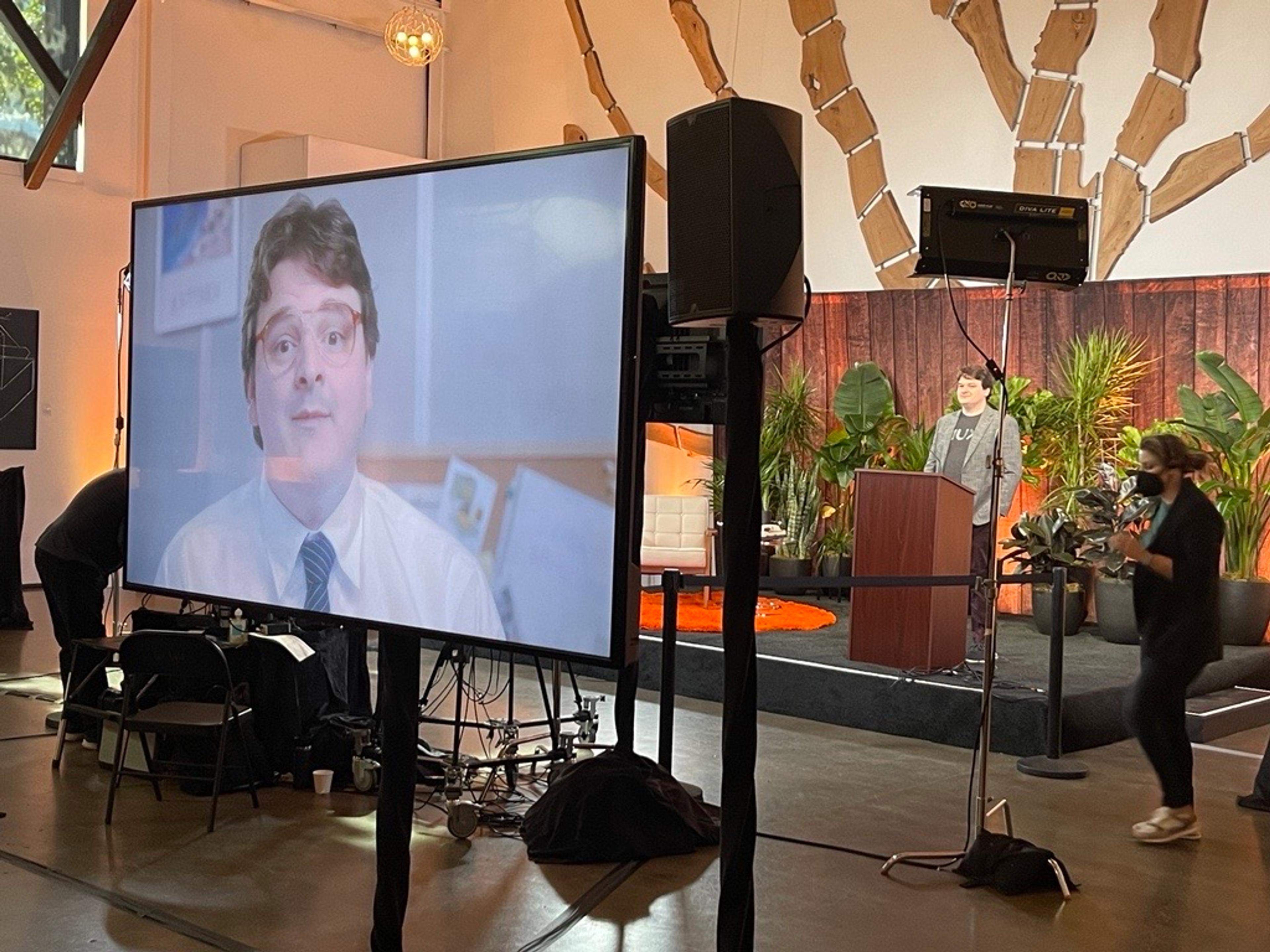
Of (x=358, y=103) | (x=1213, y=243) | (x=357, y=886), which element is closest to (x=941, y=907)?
(x=357, y=886)

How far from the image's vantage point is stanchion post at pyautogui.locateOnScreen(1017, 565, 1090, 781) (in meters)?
6.20

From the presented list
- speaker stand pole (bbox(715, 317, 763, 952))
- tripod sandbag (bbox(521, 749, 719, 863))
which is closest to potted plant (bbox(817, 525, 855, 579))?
tripod sandbag (bbox(521, 749, 719, 863))

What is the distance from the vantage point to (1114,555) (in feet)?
27.0

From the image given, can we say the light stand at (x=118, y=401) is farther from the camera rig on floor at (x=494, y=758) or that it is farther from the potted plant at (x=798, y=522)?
the potted plant at (x=798, y=522)

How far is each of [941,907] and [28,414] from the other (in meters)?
9.59

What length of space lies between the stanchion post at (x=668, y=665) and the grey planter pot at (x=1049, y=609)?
4375 millimetres

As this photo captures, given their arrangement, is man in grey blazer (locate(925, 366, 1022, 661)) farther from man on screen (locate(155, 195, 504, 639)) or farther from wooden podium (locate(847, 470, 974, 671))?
man on screen (locate(155, 195, 504, 639))

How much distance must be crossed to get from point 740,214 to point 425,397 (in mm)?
890

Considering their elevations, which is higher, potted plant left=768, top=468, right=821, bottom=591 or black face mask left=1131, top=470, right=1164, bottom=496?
black face mask left=1131, top=470, right=1164, bottom=496

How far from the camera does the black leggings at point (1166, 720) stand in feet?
16.7

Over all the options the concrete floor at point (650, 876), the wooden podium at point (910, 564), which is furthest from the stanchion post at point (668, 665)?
the wooden podium at point (910, 564)

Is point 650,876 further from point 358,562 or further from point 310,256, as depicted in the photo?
point 310,256

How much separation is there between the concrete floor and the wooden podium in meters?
1.06

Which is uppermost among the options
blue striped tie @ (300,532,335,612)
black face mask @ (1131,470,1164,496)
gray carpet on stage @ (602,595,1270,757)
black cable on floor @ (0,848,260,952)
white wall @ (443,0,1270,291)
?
white wall @ (443,0,1270,291)
